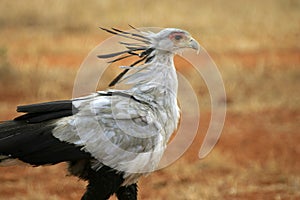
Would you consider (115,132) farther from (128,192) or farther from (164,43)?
(164,43)

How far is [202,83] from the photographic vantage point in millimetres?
11195

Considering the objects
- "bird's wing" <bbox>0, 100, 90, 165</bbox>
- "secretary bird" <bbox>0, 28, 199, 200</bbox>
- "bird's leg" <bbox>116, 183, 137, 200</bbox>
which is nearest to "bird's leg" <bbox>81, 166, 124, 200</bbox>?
"secretary bird" <bbox>0, 28, 199, 200</bbox>

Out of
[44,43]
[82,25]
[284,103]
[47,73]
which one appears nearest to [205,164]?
[284,103]

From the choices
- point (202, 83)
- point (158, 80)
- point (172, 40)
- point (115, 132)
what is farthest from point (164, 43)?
point (202, 83)

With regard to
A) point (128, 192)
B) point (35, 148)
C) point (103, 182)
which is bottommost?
point (128, 192)

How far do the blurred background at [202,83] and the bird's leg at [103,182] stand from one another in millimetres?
1850

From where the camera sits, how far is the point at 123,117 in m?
4.68

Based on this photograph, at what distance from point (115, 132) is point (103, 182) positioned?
1.09 ft

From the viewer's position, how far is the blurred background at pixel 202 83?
692 cm

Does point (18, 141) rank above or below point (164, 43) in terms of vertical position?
below

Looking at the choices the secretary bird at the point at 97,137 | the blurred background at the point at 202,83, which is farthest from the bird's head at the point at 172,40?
the blurred background at the point at 202,83

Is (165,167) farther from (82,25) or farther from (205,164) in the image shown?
(82,25)

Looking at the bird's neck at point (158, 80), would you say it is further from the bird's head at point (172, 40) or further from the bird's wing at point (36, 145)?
the bird's wing at point (36, 145)

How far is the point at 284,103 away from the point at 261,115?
2.51 ft
